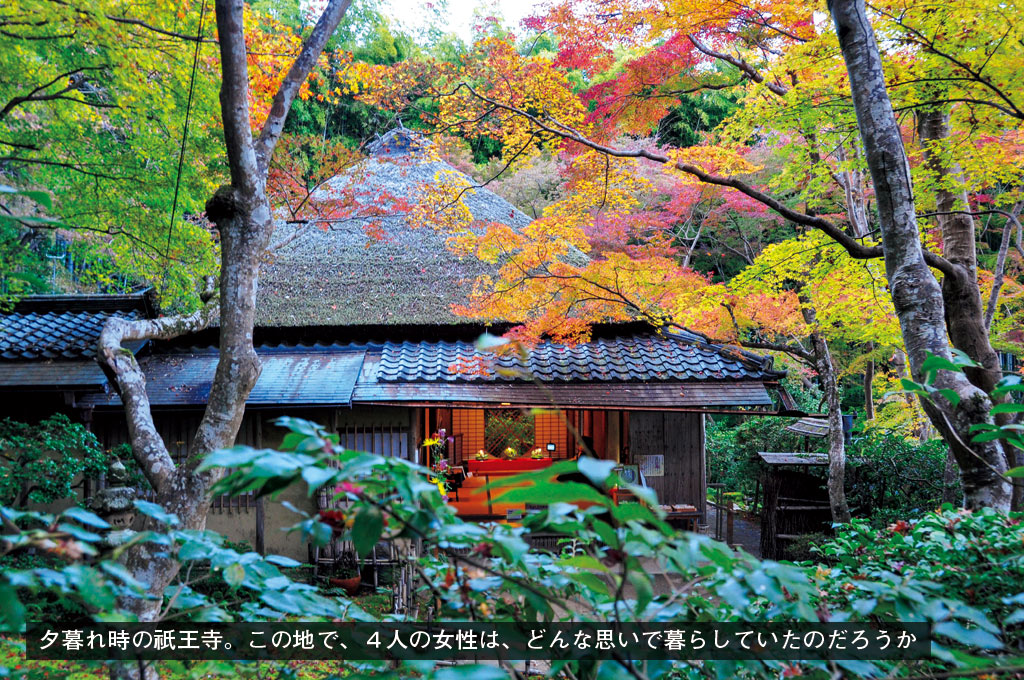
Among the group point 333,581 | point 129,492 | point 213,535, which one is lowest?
point 333,581

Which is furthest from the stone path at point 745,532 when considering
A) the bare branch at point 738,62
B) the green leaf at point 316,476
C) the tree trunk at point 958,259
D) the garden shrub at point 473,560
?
the green leaf at point 316,476

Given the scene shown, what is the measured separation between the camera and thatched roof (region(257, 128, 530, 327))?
8.45m

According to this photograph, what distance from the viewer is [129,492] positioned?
4.34 meters

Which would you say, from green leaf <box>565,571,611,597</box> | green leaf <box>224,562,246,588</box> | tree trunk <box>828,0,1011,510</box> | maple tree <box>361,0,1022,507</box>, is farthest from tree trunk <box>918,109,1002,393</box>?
green leaf <box>224,562,246,588</box>

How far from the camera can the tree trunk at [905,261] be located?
273 cm

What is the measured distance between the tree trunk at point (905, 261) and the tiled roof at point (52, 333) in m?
8.10

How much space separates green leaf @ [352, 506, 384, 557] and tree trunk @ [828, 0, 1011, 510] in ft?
9.00

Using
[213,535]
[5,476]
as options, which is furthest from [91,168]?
[213,535]

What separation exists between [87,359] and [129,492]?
11.3 ft

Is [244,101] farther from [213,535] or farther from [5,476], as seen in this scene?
[213,535]

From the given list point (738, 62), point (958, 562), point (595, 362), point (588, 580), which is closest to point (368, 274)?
point (595, 362)

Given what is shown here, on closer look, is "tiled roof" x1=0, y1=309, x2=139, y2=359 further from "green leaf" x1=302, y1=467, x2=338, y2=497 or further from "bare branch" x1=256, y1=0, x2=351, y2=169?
"green leaf" x1=302, y1=467, x2=338, y2=497

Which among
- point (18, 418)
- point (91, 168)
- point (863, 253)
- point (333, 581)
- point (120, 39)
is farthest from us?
point (18, 418)
